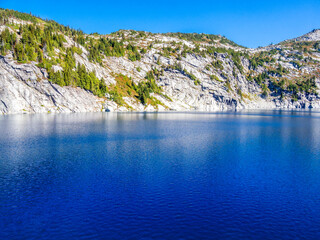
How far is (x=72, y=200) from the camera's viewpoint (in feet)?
89.5

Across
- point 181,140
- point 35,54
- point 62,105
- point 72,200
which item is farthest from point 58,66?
point 72,200

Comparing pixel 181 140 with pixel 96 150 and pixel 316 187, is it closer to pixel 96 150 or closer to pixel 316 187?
pixel 96 150

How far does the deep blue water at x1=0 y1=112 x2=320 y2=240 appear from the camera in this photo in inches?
848

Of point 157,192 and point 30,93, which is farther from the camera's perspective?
point 30,93

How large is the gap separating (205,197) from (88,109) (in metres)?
158

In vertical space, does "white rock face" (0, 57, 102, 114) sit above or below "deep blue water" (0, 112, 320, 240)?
above

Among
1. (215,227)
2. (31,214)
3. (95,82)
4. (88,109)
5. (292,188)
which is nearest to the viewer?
(215,227)

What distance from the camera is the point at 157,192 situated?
2981cm

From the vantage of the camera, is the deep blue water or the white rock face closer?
the deep blue water

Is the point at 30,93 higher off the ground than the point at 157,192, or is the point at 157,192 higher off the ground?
the point at 30,93

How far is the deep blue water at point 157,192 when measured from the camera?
21.5m

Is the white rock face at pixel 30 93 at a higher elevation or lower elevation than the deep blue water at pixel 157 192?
higher

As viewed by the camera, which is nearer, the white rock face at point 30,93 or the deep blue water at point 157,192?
the deep blue water at point 157,192

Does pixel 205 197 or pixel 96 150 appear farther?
pixel 96 150
